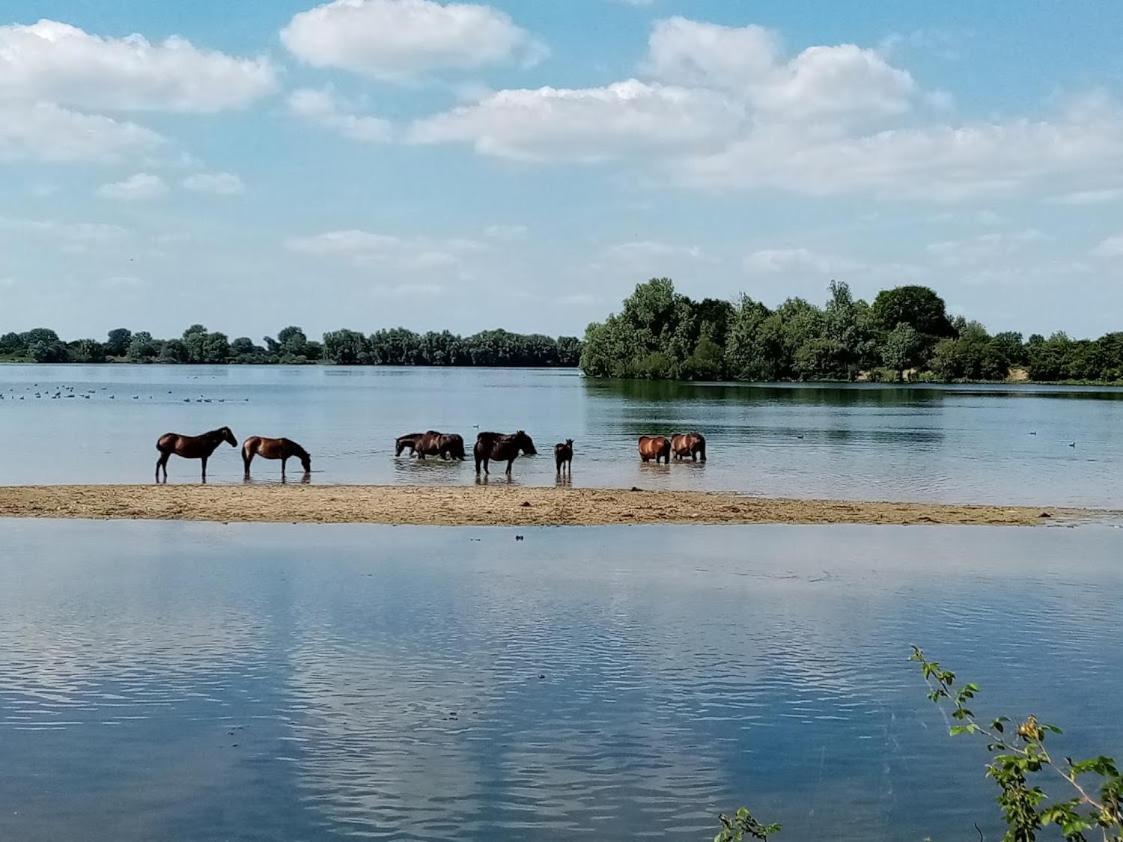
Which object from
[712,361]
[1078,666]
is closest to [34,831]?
[1078,666]

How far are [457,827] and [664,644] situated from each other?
5569mm

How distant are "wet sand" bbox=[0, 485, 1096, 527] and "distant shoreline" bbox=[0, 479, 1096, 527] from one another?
2 centimetres

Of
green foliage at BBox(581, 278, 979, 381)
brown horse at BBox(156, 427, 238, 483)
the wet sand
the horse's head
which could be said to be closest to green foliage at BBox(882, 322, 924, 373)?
green foliage at BBox(581, 278, 979, 381)

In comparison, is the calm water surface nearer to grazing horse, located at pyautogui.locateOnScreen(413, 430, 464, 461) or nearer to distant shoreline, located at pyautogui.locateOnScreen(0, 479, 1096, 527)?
grazing horse, located at pyautogui.locateOnScreen(413, 430, 464, 461)

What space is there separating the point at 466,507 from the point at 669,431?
3295 centimetres

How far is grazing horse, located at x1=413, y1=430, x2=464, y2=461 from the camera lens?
40812 mm

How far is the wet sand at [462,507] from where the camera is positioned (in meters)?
24.4

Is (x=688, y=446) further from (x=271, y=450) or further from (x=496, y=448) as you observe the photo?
(x=271, y=450)

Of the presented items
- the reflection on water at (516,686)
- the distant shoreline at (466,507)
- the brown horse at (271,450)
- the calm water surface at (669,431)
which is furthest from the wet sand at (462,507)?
the brown horse at (271,450)

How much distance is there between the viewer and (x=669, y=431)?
58.0 metres

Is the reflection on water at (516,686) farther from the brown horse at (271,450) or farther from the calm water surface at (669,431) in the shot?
the brown horse at (271,450)

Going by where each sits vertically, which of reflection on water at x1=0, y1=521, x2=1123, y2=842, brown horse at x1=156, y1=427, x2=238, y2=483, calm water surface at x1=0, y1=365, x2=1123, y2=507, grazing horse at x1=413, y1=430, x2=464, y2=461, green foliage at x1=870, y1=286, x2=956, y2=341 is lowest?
calm water surface at x1=0, y1=365, x2=1123, y2=507

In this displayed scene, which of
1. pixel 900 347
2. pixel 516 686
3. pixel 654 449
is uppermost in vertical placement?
pixel 900 347

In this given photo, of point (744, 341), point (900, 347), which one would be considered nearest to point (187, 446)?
point (744, 341)
